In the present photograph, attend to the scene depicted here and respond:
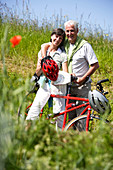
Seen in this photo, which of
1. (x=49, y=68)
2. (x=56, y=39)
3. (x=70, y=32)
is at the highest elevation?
(x=70, y=32)

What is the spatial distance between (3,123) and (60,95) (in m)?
1.98

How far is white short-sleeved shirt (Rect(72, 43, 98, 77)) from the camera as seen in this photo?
309 centimetres

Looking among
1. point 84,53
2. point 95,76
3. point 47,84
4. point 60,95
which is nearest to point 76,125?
point 60,95

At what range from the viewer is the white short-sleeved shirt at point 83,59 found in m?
3.09

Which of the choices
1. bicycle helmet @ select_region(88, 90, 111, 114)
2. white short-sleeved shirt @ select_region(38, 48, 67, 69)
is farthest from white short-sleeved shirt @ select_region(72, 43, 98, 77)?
bicycle helmet @ select_region(88, 90, 111, 114)

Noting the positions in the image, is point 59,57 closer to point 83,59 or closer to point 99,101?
point 83,59

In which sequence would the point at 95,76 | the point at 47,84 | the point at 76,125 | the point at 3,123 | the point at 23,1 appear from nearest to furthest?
the point at 3,123
the point at 47,84
the point at 76,125
the point at 95,76
the point at 23,1

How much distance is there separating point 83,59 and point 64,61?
0.30m

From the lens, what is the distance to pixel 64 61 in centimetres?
310

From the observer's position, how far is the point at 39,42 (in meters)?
6.09

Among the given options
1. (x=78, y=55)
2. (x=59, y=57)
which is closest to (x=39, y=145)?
(x=59, y=57)

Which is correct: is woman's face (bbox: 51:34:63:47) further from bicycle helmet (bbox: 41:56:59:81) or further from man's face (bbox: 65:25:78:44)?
bicycle helmet (bbox: 41:56:59:81)

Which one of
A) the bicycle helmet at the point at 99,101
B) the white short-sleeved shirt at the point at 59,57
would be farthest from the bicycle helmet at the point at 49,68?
the bicycle helmet at the point at 99,101

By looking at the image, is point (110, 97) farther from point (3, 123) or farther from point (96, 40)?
point (3, 123)
